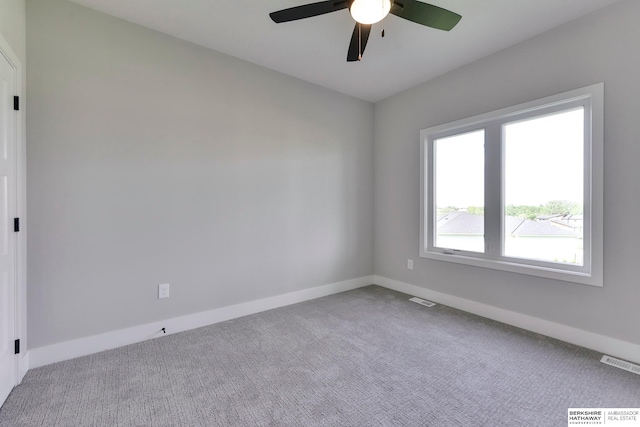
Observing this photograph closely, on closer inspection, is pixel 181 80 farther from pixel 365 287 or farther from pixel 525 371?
pixel 525 371

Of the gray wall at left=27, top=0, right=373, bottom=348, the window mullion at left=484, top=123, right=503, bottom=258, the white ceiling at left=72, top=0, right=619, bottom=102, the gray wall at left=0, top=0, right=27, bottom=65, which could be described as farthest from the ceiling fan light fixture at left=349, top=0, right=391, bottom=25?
the gray wall at left=0, top=0, right=27, bottom=65

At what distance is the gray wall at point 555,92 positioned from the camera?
2025 millimetres

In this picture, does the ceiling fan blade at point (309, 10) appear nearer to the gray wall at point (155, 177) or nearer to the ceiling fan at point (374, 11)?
the ceiling fan at point (374, 11)

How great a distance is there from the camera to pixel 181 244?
2.51 meters

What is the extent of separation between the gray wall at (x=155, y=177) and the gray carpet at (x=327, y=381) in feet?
1.64

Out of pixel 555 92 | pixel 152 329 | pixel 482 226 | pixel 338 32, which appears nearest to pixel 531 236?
pixel 482 226

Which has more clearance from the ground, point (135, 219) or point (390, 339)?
point (135, 219)

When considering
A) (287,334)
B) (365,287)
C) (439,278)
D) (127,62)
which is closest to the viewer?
(127,62)

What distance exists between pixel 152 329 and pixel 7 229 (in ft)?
4.08

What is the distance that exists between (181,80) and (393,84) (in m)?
2.39

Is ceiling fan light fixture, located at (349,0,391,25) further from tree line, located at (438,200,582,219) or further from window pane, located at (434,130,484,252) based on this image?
tree line, located at (438,200,582,219)

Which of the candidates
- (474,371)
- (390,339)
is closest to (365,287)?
(390,339)

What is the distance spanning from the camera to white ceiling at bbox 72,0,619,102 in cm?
209

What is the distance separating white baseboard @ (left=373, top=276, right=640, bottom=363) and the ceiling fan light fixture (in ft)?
9.18
